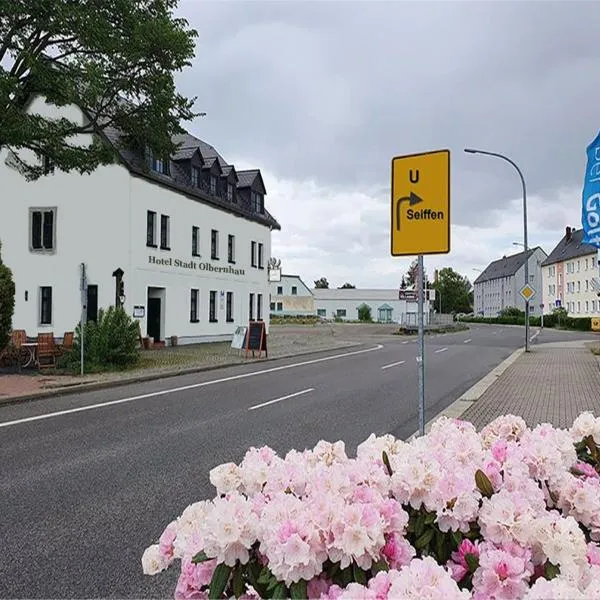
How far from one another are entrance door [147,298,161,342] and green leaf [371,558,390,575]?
26459 millimetres

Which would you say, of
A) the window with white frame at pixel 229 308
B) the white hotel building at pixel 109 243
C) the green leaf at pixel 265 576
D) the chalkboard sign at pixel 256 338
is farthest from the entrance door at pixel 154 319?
the green leaf at pixel 265 576

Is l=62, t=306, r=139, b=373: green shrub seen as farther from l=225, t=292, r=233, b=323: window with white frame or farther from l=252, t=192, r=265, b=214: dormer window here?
l=252, t=192, r=265, b=214: dormer window

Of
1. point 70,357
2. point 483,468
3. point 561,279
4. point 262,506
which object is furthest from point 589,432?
point 561,279

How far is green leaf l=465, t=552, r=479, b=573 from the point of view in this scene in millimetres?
1903

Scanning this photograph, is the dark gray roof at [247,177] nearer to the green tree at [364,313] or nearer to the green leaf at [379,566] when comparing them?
the green leaf at [379,566]

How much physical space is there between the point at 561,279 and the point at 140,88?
87752 millimetres

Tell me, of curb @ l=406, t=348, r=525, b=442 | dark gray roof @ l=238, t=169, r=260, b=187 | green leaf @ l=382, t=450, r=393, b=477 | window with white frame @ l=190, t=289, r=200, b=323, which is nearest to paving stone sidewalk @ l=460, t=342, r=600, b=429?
curb @ l=406, t=348, r=525, b=442

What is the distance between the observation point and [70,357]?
17922 mm

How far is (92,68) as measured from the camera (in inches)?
557

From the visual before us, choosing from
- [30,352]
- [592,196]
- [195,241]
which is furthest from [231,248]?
[592,196]

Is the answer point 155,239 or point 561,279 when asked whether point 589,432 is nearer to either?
point 155,239

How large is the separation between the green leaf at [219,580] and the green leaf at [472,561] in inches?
29.5

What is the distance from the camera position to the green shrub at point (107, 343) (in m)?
18.0

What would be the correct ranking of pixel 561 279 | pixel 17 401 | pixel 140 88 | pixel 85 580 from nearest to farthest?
pixel 85 580 < pixel 17 401 < pixel 140 88 < pixel 561 279
